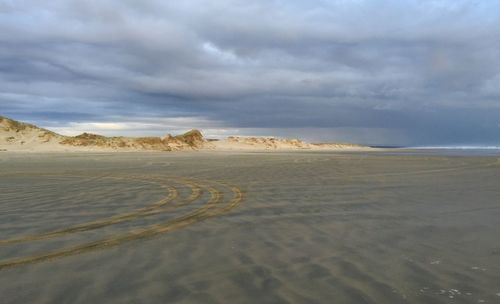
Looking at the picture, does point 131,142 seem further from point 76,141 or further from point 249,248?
point 249,248

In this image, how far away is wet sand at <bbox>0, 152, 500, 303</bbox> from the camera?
4.79 metres

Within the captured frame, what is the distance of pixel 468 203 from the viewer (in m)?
11.3

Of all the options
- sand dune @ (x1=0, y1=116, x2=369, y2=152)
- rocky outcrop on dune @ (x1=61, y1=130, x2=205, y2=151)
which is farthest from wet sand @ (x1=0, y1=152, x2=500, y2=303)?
rocky outcrop on dune @ (x1=61, y1=130, x2=205, y2=151)

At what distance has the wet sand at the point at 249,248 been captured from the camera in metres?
4.79

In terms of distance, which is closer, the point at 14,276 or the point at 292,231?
the point at 14,276

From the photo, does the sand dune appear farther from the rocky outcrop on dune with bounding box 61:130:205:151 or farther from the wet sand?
the wet sand

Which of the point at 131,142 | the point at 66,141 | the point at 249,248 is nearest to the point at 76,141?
the point at 66,141

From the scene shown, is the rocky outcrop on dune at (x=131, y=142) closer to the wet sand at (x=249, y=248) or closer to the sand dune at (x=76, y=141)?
the sand dune at (x=76, y=141)

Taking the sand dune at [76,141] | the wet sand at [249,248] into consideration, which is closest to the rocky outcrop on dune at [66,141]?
the sand dune at [76,141]

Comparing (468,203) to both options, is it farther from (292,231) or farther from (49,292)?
(49,292)

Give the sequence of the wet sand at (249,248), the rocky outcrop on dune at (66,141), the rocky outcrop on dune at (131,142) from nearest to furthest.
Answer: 1. the wet sand at (249,248)
2. the rocky outcrop on dune at (66,141)
3. the rocky outcrop on dune at (131,142)

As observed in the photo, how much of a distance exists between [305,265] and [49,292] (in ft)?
11.2

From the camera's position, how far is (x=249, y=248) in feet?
22.1

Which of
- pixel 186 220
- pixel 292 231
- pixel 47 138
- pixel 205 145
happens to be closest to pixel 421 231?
pixel 292 231
